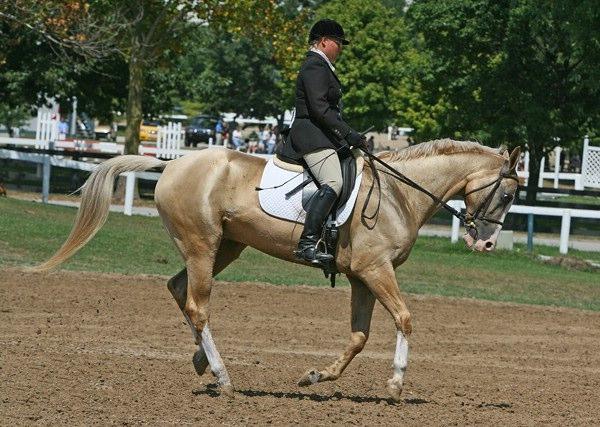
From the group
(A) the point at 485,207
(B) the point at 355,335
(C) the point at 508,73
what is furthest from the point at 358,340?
(C) the point at 508,73

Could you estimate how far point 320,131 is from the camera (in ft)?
33.6

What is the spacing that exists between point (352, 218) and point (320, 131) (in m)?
0.76

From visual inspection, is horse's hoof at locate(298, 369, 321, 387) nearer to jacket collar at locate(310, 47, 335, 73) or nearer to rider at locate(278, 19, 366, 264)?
rider at locate(278, 19, 366, 264)

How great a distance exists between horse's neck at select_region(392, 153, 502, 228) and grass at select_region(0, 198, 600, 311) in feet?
26.8

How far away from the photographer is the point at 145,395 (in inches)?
372

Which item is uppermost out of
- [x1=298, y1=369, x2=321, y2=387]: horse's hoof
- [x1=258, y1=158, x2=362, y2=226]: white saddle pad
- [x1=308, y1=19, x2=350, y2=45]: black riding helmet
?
[x1=308, y1=19, x2=350, y2=45]: black riding helmet

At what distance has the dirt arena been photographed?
920cm

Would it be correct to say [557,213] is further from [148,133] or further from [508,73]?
[148,133]

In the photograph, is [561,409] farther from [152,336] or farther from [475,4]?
[475,4]

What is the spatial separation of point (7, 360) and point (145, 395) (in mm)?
1756

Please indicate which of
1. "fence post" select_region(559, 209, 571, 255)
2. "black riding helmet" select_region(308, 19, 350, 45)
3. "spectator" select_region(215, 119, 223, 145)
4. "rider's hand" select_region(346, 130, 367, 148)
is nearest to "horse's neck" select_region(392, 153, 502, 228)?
"rider's hand" select_region(346, 130, 367, 148)

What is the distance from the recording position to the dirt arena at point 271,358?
9.20m

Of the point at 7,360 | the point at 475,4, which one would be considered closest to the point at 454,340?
the point at 7,360

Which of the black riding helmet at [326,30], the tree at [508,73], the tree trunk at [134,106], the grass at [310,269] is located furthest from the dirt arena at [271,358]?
the tree at [508,73]
